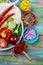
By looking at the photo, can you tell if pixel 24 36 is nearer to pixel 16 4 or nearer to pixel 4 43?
pixel 4 43

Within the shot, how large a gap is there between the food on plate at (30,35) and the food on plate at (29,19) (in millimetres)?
49

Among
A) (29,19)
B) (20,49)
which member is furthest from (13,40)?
(29,19)

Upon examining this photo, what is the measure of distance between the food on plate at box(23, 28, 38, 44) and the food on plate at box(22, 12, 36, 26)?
0.05 m

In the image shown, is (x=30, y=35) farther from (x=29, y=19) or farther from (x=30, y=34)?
(x=29, y=19)

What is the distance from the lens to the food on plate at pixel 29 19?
1236 millimetres

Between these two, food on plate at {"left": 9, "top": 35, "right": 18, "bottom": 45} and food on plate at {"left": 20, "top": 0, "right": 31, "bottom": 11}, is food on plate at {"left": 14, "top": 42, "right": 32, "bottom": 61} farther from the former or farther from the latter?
food on plate at {"left": 20, "top": 0, "right": 31, "bottom": 11}

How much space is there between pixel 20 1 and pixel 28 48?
0.36 metres

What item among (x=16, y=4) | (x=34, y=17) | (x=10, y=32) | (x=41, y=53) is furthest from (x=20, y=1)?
(x=41, y=53)

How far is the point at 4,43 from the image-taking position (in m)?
1.12

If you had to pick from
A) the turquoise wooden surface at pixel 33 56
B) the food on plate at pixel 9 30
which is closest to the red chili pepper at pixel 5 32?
the food on plate at pixel 9 30

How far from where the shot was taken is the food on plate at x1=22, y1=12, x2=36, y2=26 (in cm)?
124

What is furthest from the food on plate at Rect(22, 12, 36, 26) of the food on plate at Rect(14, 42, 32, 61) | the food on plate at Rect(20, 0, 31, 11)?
the food on plate at Rect(14, 42, 32, 61)

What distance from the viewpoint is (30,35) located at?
3.87 feet

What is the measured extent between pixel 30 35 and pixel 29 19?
0.12 metres
